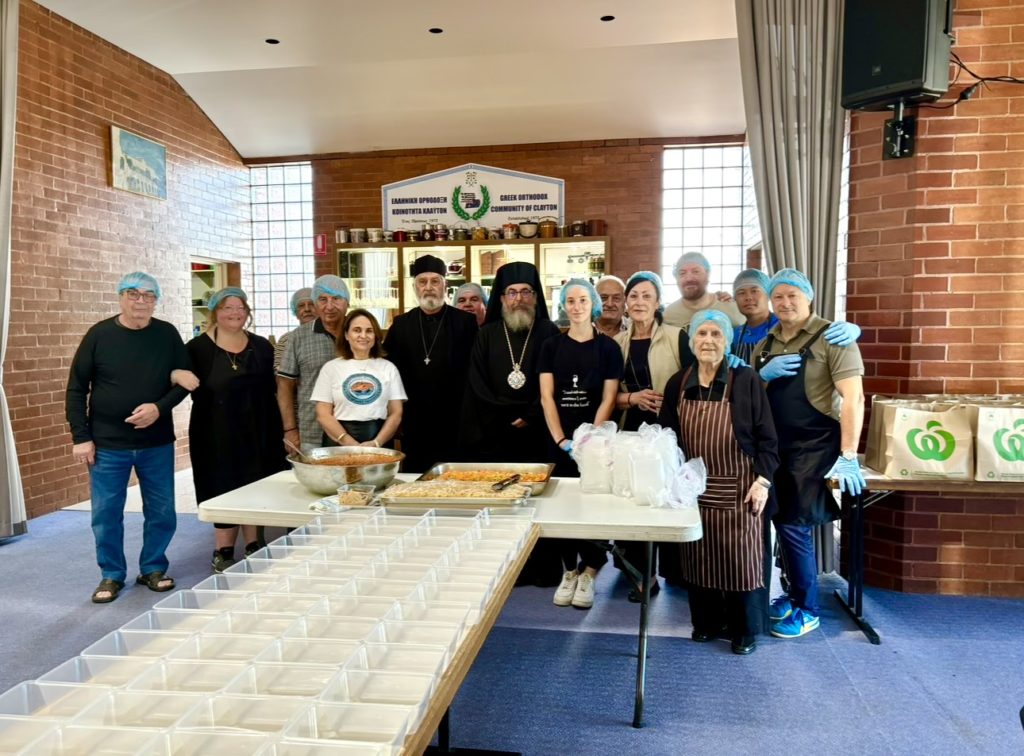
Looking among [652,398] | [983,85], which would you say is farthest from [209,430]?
[983,85]

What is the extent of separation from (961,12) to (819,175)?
0.98 metres

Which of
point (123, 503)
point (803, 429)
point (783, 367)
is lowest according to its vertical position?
point (123, 503)

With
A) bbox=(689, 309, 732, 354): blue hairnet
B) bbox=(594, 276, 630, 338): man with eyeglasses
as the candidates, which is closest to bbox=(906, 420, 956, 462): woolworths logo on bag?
bbox=(689, 309, 732, 354): blue hairnet

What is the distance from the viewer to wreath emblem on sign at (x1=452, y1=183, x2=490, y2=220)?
8.20 m

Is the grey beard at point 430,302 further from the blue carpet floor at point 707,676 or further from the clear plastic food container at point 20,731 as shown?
the clear plastic food container at point 20,731

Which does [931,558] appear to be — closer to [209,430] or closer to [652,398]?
[652,398]

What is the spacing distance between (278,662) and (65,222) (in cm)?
586

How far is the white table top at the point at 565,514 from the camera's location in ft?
7.16

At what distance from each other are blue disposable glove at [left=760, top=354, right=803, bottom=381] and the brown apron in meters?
0.33

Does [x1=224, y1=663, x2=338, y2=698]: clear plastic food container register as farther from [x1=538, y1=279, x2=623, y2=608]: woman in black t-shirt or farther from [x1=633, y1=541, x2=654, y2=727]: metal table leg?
[x1=538, y1=279, x2=623, y2=608]: woman in black t-shirt

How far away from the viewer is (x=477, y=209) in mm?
8219

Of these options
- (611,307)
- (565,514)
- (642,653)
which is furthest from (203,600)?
(611,307)

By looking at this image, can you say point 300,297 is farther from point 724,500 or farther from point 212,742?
point 212,742

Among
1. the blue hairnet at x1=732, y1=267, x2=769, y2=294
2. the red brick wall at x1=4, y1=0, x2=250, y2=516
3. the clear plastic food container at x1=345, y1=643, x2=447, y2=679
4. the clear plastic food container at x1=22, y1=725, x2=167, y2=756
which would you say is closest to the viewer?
the clear plastic food container at x1=22, y1=725, x2=167, y2=756
